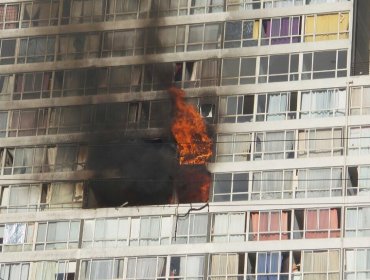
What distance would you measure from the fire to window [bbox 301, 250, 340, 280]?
8.70 m

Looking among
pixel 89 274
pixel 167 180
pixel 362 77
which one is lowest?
pixel 89 274

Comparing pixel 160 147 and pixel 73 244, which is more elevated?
pixel 160 147

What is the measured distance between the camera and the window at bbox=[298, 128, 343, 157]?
331 feet

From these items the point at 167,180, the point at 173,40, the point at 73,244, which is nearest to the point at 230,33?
the point at 173,40

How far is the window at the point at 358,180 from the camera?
9912cm

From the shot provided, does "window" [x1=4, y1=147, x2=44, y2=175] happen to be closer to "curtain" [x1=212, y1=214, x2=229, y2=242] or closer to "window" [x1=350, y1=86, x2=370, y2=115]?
"curtain" [x1=212, y1=214, x2=229, y2=242]

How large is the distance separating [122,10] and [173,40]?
4.91 metres

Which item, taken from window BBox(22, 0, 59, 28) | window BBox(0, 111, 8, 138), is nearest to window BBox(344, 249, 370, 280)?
window BBox(0, 111, 8, 138)

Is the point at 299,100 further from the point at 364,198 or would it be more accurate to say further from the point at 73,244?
the point at 73,244

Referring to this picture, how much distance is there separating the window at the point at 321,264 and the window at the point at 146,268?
931cm

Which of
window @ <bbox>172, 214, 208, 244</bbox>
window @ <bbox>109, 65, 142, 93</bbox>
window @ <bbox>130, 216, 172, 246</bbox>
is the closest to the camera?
window @ <bbox>172, 214, 208, 244</bbox>

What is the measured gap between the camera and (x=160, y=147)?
345 feet

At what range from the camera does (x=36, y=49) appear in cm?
11119

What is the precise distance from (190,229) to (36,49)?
19029mm
